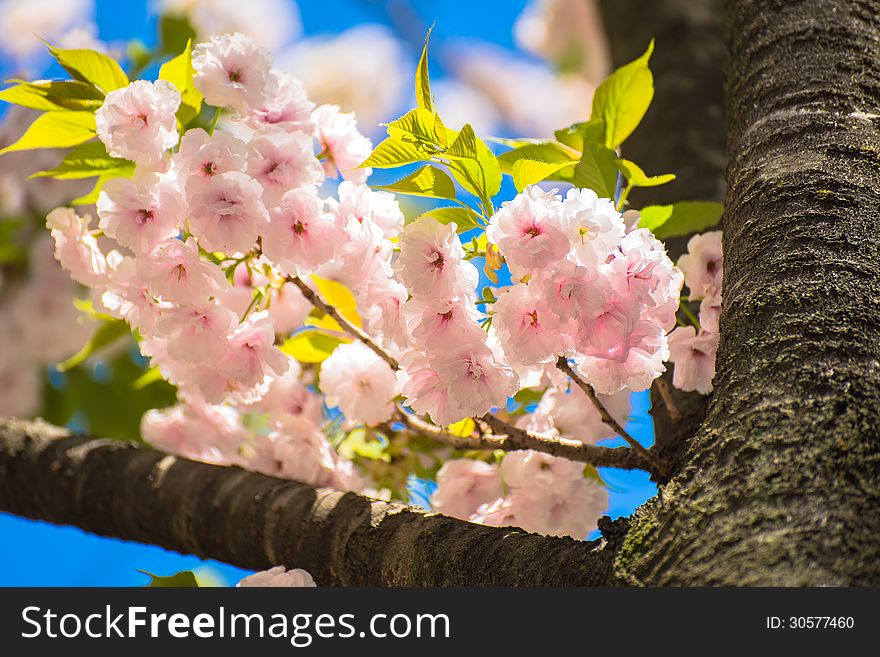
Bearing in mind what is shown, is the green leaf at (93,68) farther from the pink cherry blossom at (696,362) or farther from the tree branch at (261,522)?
the pink cherry blossom at (696,362)

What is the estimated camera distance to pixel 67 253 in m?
0.92

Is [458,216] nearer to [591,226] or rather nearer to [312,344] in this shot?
[591,226]

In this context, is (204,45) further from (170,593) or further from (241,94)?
(170,593)

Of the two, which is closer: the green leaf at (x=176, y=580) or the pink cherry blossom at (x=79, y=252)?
the green leaf at (x=176, y=580)

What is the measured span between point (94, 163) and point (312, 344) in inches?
11.8

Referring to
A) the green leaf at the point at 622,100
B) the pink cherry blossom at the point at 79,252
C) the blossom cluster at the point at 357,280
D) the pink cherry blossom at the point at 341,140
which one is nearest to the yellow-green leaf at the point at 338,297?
the blossom cluster at the point at 357,280

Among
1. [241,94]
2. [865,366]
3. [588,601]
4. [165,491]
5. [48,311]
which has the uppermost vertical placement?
[48,311]

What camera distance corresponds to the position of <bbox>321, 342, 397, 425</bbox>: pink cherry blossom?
0.98 metres

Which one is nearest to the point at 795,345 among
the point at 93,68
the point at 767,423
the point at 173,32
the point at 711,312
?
the point at 767,423

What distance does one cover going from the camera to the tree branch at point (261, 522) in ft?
2.35

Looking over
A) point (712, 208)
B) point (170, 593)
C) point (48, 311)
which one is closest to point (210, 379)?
point (170, 593)

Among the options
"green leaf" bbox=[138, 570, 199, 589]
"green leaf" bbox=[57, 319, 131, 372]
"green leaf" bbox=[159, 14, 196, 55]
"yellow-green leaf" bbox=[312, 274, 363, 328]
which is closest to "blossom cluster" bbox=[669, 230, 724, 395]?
"yellow-green leaf" bbox=[312, 274, 363, 328]

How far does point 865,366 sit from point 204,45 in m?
0.65

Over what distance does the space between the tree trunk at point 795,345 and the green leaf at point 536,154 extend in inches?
6.4
